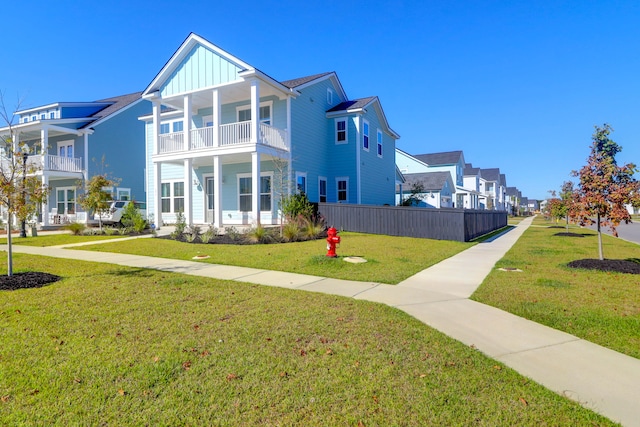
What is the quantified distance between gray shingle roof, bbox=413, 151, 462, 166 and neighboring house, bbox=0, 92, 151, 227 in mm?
33211

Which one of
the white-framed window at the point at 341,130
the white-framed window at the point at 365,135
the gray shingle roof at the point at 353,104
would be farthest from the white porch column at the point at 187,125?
the white-framed window at the point at 365,135

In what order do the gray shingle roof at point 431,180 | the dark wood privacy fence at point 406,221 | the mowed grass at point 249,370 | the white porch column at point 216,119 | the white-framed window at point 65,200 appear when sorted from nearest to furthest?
the mowed grass at point 249,370 → the dark wood privacy fence at point 406,221 → the white porch column at point 216,119 → the white-framed window at point 65,200 → the gray shingle roof at point 431,180

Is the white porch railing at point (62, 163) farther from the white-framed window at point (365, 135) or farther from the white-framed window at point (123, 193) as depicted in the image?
the white-framed window at point (365, 135)

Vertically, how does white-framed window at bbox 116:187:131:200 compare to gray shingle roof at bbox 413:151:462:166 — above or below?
below

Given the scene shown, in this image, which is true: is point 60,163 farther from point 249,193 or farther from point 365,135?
point 365,135

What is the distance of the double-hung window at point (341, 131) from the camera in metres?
21.1

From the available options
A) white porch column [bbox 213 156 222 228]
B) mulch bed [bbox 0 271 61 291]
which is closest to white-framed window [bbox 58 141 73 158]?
white porch column [bbox 213 156 222 228]

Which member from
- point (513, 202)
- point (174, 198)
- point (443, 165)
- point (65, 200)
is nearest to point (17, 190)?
point (174, 198)

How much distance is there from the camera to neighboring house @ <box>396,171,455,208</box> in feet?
121

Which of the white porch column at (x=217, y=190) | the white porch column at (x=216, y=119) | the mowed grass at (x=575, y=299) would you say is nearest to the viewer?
the mowed grass at (x=575, y=299)

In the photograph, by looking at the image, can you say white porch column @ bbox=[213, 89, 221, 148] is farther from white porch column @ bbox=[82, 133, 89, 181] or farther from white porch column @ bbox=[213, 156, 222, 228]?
white porch column @ bbox=[82, 133, 89, 181]

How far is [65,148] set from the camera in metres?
26.1

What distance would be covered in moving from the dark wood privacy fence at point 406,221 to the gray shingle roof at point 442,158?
28.2 metres

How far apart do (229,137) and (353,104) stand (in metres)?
8.37
